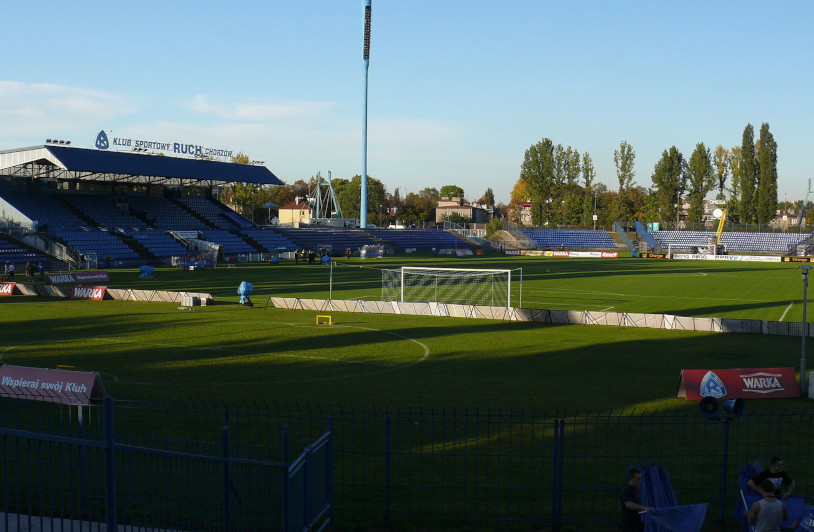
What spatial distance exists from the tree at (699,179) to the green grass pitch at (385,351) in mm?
80478

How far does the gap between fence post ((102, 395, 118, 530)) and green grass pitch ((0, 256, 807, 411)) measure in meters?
10.0

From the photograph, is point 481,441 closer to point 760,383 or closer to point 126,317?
point 760,383

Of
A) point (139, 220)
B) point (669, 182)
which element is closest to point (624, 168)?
point (669, 182)

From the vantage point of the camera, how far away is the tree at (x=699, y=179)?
124m

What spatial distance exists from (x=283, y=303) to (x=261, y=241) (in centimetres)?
4932

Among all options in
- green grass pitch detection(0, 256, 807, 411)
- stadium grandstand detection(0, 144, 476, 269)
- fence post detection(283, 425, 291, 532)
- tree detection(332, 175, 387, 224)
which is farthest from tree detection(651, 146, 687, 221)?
fence post detection(283, 425, 291, 532)

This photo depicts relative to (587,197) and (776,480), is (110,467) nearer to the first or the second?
(776,480)

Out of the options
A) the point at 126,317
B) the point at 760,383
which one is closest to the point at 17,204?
the point at 126,317

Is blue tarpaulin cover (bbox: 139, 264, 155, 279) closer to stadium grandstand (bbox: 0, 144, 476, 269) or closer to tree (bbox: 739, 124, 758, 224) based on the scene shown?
stadium grandstand (bbox: 0, 144, 476, 269)

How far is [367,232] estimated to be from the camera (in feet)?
348

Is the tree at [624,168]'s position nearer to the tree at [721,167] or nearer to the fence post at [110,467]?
the tree at [721,167]

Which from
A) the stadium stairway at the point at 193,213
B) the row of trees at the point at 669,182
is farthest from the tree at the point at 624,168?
the stadium stairway at the point at 193,213

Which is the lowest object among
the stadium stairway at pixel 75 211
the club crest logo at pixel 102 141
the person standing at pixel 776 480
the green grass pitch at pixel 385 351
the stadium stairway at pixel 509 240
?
the green grass pitch at pixel 385 351

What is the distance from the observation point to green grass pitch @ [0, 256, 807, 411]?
2059 cm
